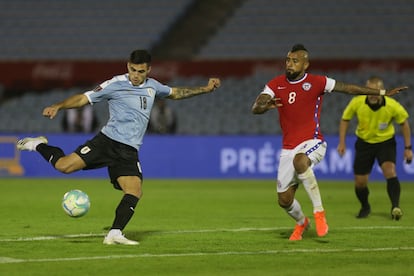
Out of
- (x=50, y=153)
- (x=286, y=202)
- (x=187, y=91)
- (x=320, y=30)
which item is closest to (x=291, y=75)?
(x=187, y=91)

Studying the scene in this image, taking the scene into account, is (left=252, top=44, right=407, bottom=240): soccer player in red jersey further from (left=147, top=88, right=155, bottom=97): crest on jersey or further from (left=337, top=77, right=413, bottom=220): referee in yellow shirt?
(left=337, top=77, right=413, bottom=220): referee in yellow shirt

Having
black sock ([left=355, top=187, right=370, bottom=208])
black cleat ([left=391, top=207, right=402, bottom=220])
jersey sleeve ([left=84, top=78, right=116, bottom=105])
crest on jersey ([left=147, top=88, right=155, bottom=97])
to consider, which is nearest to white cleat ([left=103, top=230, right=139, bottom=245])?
jersey sleeve ([left=84, top=78, right=116, bottom=105])

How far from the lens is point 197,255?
30.1 ft

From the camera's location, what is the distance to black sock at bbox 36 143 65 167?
10527mm

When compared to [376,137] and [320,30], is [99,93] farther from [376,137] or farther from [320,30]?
[320,30]

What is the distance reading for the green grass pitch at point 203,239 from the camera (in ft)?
27.5

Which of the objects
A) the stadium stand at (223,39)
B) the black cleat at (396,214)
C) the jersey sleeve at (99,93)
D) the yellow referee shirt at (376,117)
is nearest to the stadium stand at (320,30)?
the stadium stand at (223,39)

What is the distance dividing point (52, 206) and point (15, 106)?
520 inches

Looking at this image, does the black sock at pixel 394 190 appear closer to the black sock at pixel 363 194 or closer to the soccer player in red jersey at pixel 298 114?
the black sock at pixel 363 194

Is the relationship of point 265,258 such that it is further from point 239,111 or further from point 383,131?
point 239,111

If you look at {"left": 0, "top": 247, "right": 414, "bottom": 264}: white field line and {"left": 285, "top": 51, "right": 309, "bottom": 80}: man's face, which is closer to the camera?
{"left": 0, "top": 247, "right": 414, "bottom": 264}: white field line

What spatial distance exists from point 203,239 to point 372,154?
4.26 meters

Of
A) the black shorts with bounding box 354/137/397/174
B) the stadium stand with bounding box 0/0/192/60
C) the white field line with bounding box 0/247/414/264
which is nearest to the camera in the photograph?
the white field line with bounding box 0/247/414/264

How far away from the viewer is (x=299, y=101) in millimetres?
10719
